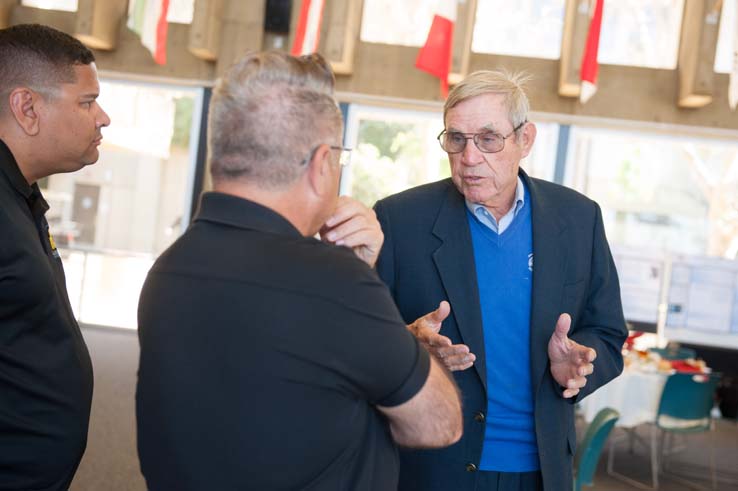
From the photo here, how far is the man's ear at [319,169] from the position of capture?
49.1 inches

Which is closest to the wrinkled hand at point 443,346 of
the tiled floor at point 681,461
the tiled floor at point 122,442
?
the tiled floor at point 122,442

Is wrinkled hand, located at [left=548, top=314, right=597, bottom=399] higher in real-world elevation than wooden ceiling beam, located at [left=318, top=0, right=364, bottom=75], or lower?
lower

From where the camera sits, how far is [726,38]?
7.65 m

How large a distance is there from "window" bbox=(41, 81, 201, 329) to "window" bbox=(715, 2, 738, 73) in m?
5.93

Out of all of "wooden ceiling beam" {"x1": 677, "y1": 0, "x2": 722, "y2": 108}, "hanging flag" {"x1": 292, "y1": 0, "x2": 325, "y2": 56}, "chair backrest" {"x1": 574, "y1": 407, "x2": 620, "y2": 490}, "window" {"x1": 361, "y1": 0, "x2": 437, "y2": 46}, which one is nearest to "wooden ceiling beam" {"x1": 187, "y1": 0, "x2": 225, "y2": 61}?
"hanging flag" {"x1": 292, "y1": 0, "x2": 325, "y2": 56}

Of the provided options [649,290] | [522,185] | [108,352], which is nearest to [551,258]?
[522,185]

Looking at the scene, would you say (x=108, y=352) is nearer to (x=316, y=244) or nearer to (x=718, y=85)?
(x=718, y=85)

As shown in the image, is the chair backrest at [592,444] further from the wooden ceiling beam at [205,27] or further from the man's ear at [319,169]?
the wooden ceiling beam at [205,27]

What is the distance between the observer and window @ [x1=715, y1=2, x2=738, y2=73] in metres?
7.43

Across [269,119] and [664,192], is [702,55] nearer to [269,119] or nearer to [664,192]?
[664,192]

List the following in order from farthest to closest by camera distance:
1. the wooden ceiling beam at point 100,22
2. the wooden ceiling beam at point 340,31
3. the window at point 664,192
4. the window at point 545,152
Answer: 1. the window at point 664,192
2. the window at point 545,152
3. the wooden ceiling beam at point 100,22
4. the wooden ceiling beam at point 340,31

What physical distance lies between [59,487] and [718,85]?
7644mm

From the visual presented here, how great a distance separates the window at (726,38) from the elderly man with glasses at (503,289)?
6091mm

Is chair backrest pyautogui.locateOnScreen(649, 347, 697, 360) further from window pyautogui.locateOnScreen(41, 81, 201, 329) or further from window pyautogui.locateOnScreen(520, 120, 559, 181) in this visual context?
window pyautogui.locateOnScreen(41, 81, 201, 329)
